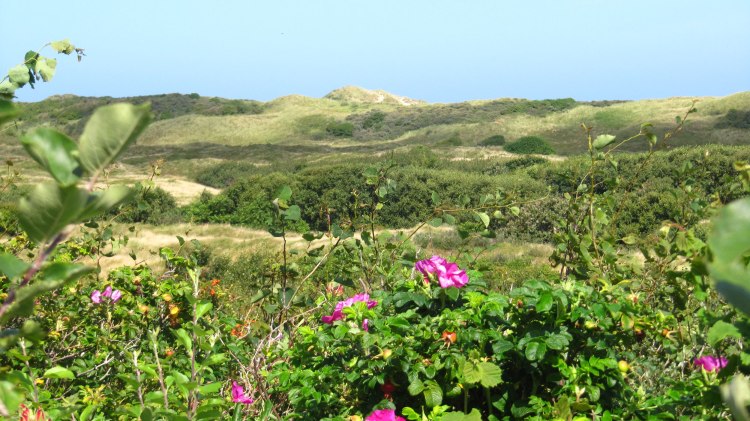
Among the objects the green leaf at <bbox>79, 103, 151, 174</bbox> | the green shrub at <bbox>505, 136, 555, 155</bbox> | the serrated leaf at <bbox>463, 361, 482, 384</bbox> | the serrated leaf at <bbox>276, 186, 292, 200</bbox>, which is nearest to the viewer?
the green leaf at <bbox>79, 103, 151, 174</bbox>

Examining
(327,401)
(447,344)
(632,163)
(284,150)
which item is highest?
(447,344)

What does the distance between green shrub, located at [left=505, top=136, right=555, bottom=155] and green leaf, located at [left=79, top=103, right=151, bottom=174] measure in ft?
106

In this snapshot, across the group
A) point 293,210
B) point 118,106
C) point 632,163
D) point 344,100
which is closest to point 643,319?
point 293,210

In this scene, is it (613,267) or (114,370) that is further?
(114,370)

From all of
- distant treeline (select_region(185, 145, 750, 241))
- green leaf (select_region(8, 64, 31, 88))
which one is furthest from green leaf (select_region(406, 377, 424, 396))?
distant treeline (select_region(185, 145, 750, 241))

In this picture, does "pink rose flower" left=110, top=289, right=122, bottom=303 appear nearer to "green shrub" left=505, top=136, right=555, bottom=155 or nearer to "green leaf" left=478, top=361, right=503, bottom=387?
"green leaf" left=478, top=361, right=503, bottom=387

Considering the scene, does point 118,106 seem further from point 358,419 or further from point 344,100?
point 344,100

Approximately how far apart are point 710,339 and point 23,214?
1.00 meters

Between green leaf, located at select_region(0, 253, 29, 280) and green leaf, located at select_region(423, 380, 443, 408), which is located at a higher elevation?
green leaf, located at select_region(0, 253, 29, 280)

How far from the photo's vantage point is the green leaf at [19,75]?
1661 mm

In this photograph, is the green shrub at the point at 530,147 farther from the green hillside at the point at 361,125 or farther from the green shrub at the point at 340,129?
the green shrub at the point at 340,129

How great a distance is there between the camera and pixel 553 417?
171 centimetres

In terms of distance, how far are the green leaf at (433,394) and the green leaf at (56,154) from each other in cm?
141

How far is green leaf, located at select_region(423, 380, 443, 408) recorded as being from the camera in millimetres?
1706
